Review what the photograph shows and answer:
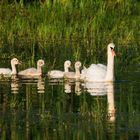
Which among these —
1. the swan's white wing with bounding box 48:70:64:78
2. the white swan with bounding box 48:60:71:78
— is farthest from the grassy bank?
the swan's white wing with bounding box 48:70:64:78

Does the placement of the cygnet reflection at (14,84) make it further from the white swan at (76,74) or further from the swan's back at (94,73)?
the swan's back at (94,73)

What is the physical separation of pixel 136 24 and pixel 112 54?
6046 mm

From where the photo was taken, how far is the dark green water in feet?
48.4

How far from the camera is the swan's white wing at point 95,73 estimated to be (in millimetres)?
21656

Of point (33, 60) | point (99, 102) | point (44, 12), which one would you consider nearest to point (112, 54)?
point (33, 60)

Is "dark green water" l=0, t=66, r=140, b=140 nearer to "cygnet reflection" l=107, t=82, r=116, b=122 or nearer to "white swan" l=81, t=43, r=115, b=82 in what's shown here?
"cygnet reflection" l=107, t=82, r=116, b=122

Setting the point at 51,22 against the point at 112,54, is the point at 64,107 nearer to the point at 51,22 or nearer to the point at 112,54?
the point at 112,54

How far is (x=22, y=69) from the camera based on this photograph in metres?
24.5

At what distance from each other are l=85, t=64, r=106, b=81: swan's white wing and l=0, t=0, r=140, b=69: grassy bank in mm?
2277

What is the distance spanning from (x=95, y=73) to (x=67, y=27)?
5740mm

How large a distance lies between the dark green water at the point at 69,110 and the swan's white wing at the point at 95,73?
0.31 meters

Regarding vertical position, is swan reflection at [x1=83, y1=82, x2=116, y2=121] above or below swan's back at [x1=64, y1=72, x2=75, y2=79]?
below

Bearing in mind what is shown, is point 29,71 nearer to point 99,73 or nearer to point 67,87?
point 99,73

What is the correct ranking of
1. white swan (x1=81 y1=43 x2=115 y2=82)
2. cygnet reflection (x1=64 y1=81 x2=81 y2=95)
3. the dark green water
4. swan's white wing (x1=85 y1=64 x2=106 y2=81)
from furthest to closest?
swan's white wing (x1=85 y1=64 x2=106 y2=81)
white swan (x1=81 y1=43 x2=115 y2=82)
cygnet reflection (x1=64 y1=81 x2=81 y2=95)
the dark green water
